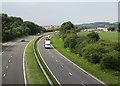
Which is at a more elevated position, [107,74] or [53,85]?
[53,85]

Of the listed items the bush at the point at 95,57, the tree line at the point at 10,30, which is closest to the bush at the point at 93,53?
the bush at the point at 95,57

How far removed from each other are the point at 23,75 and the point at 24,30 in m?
117

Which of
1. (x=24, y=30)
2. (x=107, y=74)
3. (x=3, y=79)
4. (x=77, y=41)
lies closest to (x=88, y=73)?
(x=107, y=74)

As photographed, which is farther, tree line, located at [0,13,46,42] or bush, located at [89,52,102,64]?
tree line, located at [0,13,46,42]

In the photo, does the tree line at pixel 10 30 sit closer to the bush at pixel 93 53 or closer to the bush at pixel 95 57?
the bush at pixel 93 53

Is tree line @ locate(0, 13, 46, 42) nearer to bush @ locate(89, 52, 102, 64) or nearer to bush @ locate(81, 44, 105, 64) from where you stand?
bush @ locate(81, 44, 105, 64)

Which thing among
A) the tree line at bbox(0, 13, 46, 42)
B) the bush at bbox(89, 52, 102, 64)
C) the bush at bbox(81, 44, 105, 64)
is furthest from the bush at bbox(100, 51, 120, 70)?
the tree line at bbox(0, 13, 46, 42)

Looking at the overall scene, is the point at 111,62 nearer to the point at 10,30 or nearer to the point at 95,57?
Result: the point at 95,57

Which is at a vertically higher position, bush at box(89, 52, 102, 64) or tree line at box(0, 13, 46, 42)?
bush at box(89, 52, 102, 64)

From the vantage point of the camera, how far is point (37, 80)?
34.7 meters

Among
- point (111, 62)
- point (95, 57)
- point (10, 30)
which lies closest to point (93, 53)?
point (95, 57)

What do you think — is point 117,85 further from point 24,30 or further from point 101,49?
point 24,30

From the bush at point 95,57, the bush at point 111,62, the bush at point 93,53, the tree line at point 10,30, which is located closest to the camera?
the bush at point 111,62

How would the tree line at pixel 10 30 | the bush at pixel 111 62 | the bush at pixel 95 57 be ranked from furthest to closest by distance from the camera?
the tree line at pixel 10 30 → the bush at pixel 95 57 → the bush at pixel 111 62
